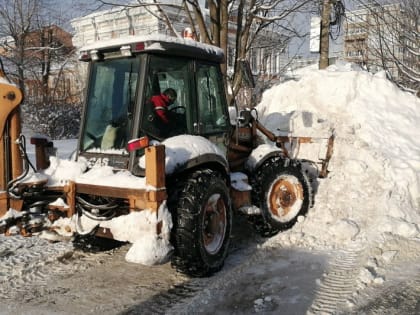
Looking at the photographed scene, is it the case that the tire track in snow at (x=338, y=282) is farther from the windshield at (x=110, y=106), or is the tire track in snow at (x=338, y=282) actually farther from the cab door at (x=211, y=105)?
the windshield at (x=110, y=106)

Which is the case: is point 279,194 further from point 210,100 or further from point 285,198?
point 210,100

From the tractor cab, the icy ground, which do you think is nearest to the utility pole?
the icy ground

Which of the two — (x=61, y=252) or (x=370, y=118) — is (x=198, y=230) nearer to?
(x=61, y=252)

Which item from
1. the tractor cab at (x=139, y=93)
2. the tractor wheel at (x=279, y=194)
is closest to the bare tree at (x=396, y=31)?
the tractor wheel at (x=279, y=194)

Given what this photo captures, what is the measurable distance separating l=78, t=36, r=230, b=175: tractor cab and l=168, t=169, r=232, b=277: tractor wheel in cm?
54

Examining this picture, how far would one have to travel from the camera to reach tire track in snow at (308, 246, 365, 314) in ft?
13.2

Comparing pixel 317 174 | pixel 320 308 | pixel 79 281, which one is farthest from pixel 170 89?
pixel 317 174

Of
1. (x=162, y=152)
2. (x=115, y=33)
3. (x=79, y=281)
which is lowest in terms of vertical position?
(x=79, y=281)

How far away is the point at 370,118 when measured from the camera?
905 cm

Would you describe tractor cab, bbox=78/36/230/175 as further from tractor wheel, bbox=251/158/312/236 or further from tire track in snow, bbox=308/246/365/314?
tire track in snow, bbox=308/246/365/314

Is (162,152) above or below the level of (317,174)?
above

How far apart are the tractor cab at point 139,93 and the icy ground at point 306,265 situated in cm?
126

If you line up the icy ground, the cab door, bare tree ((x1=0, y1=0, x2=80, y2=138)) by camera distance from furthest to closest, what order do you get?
bare tree ((x1=0, y1=0, x2=80, y2=138)) < the cab door < the icy ground

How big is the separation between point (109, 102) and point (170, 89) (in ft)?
2.20
